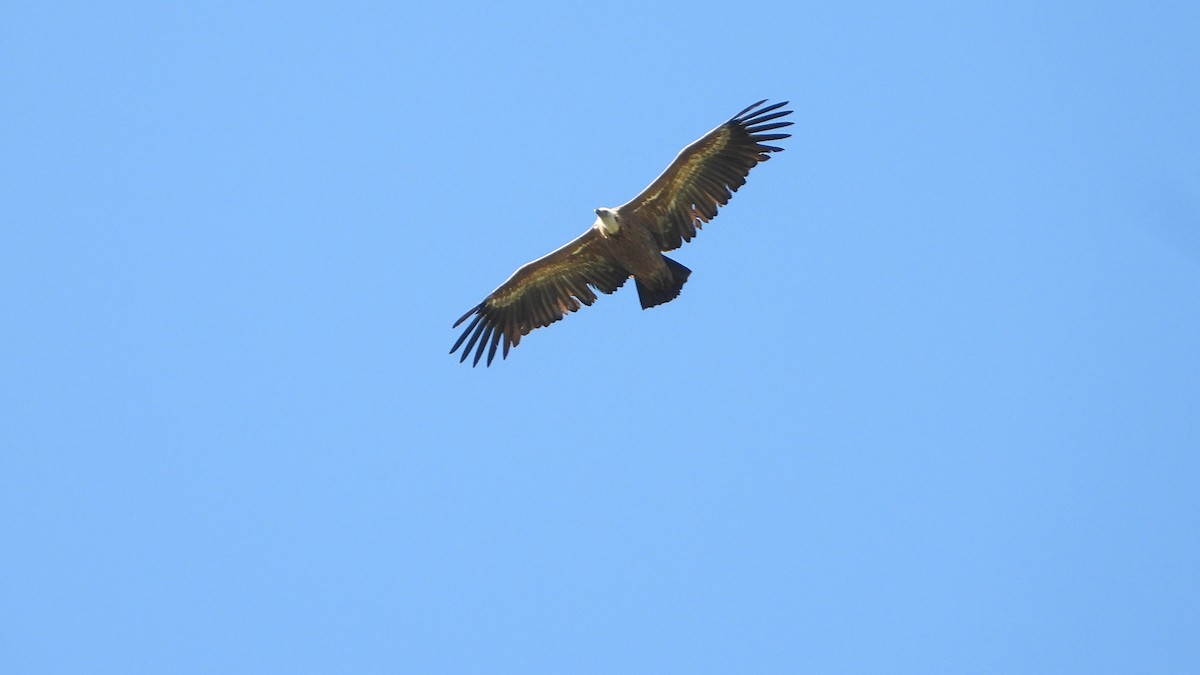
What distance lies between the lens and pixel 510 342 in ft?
74.1

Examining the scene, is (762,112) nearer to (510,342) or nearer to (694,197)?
(694,197)

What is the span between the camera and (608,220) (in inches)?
837

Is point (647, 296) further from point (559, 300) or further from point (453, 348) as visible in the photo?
point (453, 348)

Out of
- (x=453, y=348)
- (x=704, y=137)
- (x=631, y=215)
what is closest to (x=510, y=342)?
(x=453, y=348)

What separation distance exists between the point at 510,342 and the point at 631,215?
264cm

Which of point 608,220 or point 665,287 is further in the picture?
point 665,287

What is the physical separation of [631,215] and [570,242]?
95 centimetres

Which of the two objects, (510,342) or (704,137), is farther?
(510,342)

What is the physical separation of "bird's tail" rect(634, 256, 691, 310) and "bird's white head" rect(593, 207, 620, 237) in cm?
79

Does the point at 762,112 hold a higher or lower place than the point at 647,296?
higher

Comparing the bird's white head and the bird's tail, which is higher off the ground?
the bird's white head

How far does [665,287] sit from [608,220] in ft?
4.05

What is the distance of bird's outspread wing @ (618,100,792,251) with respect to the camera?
838 inches

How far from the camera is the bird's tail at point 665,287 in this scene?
21.6 m
